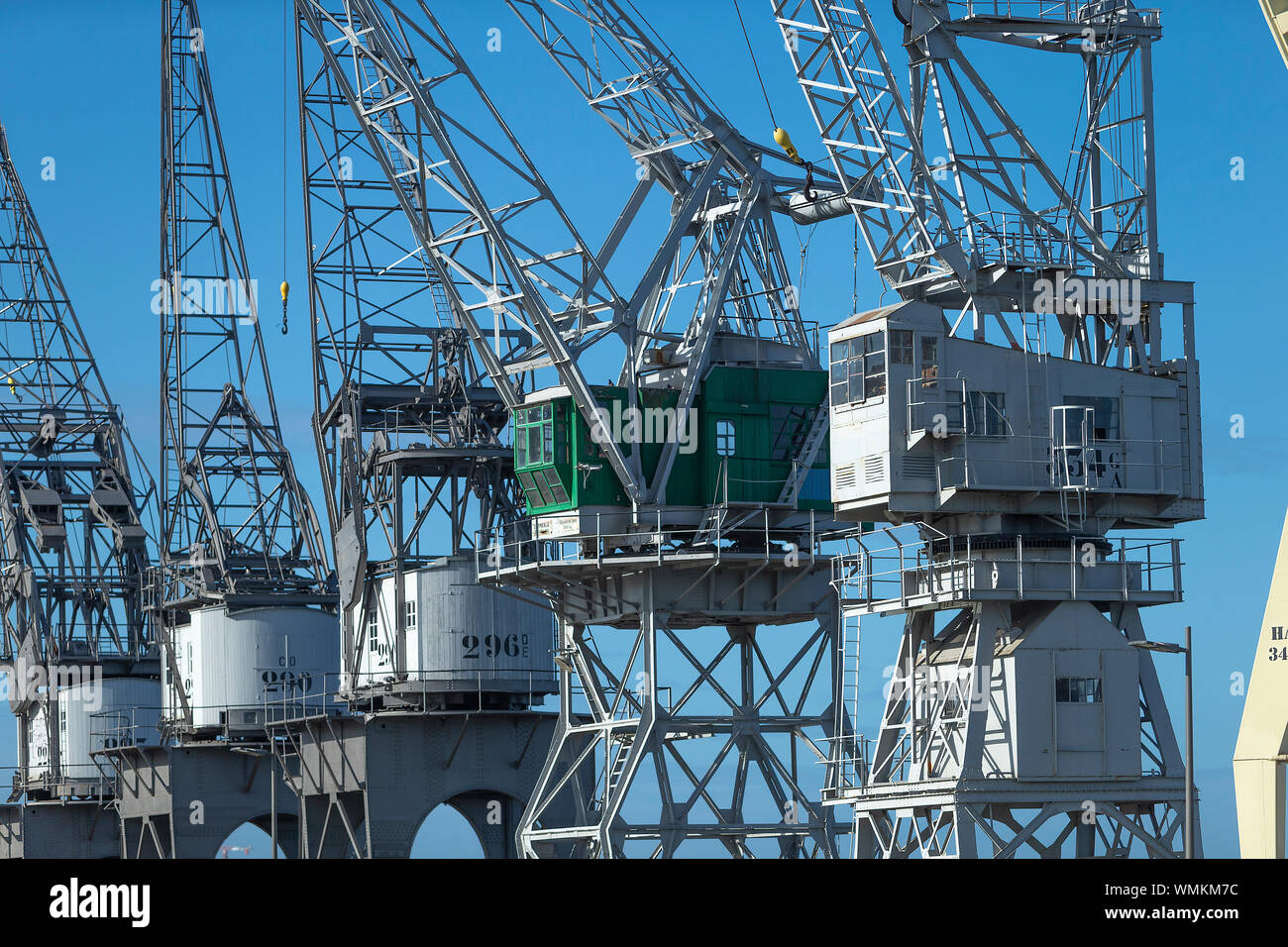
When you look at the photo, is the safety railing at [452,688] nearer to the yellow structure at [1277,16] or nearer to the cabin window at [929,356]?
the cabin window at [929,356]

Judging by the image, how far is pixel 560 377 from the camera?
62344mm

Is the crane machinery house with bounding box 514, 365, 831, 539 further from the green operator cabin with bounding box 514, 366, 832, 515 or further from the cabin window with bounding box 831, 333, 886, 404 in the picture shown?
the cabin window with bounding box 831, 333, 886, 404

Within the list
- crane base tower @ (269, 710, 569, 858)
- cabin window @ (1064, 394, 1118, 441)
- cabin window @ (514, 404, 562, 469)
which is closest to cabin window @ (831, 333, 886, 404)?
cabin window @ (1064, 394, 1118, 441)

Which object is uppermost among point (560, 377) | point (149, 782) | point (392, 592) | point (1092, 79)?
point (1092, 79)

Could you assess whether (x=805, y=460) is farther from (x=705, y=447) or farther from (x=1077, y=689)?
(x=1077, y=689)

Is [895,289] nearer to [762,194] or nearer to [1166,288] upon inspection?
[1166,288]

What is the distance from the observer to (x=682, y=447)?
6241 centimetres

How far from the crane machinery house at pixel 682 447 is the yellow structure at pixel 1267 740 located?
2173 centimetres

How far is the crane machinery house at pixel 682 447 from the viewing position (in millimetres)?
61406

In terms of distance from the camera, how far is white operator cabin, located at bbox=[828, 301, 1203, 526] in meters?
48.2

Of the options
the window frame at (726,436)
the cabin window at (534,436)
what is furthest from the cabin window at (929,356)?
the cabin window at (534,436)

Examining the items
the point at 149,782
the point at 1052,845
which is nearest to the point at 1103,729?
the point at 1052,845

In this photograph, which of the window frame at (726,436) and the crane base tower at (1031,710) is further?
the window frame at (726,436)
